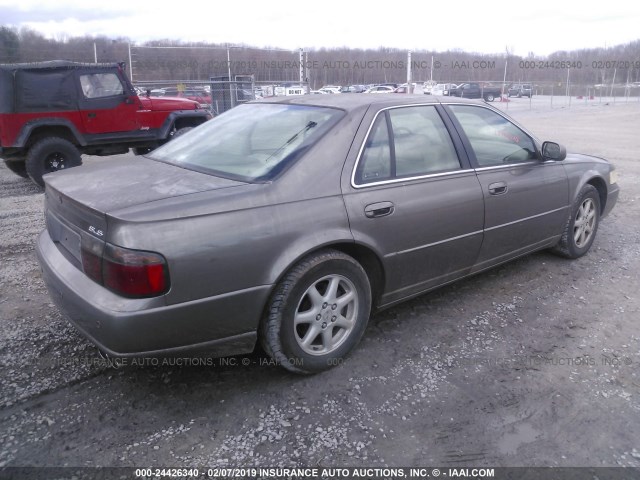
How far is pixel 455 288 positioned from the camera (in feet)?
13.6

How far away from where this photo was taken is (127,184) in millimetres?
2713

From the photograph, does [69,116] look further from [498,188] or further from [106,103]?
[498,188]

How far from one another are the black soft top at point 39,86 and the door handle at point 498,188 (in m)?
7.52

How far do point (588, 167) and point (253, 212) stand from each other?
3.46 metres

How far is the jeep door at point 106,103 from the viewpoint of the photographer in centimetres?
875

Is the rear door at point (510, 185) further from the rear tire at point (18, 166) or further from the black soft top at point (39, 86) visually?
the rear tire at point (18, 166)

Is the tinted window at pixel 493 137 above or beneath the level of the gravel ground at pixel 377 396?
above

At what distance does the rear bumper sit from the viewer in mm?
2297

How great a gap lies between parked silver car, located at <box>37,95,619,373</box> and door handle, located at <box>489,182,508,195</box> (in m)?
0.02

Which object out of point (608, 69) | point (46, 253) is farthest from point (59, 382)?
point (608, 69)

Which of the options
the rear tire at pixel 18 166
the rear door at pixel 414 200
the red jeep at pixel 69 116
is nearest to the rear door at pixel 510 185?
the rear door at pixel 414 200

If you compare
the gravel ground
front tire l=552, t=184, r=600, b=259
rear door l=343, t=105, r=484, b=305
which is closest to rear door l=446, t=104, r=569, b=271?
rear door l=343, t=105, r=484, b=305

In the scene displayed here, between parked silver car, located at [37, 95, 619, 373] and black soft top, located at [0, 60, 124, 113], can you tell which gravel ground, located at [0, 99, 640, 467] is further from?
black soft top, located at [0, 60, 124, 113]

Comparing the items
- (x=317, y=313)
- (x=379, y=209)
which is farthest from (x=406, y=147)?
(x=317, y=313)
